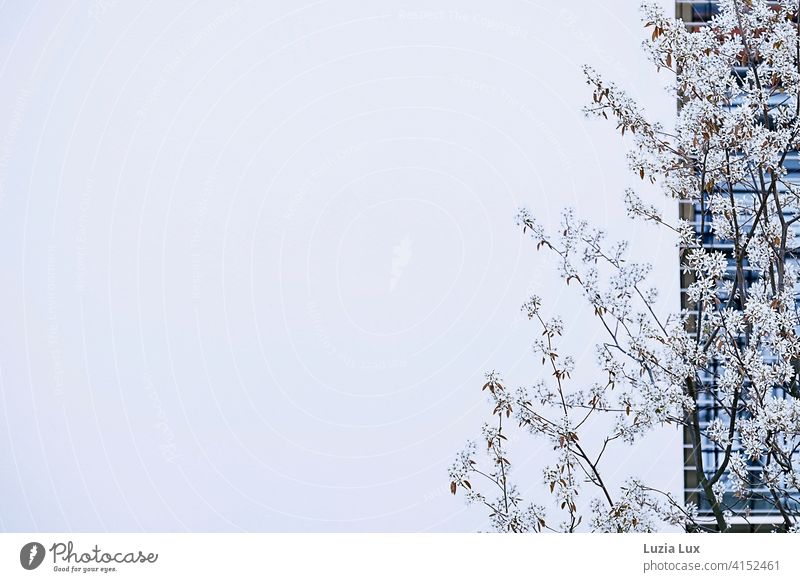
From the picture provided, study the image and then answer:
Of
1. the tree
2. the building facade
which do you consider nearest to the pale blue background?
the building facade

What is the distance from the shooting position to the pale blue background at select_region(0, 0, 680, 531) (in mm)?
2363

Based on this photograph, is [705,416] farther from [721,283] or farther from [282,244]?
[282,244]

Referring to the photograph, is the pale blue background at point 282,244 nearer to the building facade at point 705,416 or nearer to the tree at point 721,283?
the building facade at point 705,416

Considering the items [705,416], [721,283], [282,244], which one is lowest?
[705,416]

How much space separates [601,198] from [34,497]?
5.11 feet

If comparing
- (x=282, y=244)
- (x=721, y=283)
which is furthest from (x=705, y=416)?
(x=282, y=244)

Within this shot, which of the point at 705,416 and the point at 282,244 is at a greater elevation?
the point at 282,244

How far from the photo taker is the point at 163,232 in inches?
95.5

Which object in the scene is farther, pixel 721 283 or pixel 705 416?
pixel 705 416

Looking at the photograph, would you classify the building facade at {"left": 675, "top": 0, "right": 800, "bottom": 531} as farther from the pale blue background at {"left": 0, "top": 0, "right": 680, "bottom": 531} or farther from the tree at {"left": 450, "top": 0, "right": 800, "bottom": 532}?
the tree at {"left": 450, "top": 0, "right": 800, "bottom": 532}

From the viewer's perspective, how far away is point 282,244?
245cm
